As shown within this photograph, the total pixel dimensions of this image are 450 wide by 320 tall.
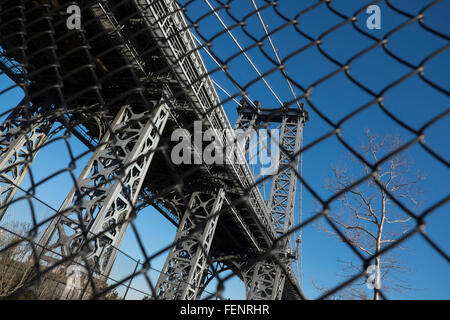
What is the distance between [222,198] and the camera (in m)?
12.2

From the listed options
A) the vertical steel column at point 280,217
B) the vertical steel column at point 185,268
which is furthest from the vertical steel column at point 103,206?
the vertical steel column at point 280,217

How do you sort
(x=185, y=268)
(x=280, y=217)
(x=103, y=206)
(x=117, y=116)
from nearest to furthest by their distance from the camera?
(x=103, y=206), (x=117, y=116), (x=185, y=268), (x=280, y=217)

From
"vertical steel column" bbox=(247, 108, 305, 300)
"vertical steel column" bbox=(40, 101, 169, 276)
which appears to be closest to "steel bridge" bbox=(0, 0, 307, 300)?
"vertical steel column" bbox=(40, 101, 169, 276)

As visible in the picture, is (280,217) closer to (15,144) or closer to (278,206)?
(278,206)

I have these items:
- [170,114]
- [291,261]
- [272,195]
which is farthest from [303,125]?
[170,114]

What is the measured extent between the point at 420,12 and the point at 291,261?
18.7 meters

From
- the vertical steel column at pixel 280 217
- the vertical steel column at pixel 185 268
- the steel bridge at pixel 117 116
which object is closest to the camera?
the steel bridge at pixel 117 116

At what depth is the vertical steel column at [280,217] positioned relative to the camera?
17.4 metres

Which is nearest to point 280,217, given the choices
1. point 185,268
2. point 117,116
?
point 185,268

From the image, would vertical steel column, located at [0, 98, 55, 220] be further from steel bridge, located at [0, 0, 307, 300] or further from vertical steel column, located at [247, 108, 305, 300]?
vertical steel column, located at [247, 108, 305, 300]

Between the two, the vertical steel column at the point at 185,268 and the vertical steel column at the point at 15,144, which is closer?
the vertical steel column at the point at 15,144

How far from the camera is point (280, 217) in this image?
20.8 metres

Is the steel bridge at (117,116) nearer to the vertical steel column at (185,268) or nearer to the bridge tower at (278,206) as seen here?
Result: the vertical steel column at (185,268)

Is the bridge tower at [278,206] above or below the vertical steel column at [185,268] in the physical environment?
above
